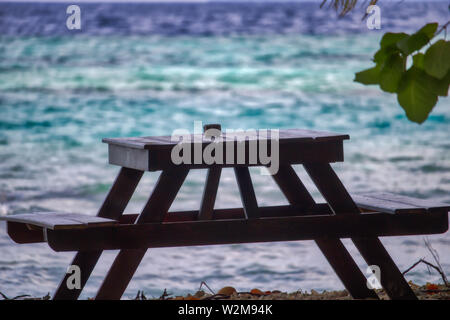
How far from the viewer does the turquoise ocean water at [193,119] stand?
590 centimetres

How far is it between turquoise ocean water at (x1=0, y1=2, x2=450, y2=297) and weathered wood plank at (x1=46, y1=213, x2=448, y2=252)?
1868 mm

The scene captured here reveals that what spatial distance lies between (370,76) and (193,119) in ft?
51.4

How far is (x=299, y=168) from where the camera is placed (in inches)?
400

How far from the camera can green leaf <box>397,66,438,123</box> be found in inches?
59.2

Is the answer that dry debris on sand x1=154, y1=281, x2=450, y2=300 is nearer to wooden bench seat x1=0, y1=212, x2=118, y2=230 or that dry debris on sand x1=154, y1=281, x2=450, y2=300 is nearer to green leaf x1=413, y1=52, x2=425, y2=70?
wooden bench seat x1=0, y1=212, x2=118, y2=230

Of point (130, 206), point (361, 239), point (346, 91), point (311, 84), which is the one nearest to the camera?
point (361, 239)

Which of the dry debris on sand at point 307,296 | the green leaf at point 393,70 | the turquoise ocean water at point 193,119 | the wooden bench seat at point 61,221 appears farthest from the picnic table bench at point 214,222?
the green leaf at point 393,70

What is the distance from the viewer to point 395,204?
368 centimetres

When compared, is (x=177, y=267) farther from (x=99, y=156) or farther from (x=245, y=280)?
(x=99, y=156)

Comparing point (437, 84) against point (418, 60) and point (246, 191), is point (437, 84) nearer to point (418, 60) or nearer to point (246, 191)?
point (418, 60)

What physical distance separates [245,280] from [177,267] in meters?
0.62

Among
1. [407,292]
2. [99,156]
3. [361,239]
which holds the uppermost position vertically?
[361,239]

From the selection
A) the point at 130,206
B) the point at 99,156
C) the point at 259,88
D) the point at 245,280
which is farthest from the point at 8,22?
the point at 245,280

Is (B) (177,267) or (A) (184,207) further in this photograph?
(A) (184,207)
